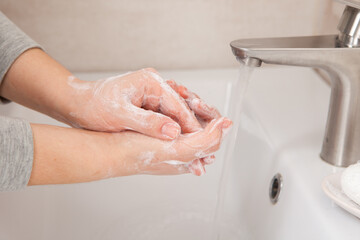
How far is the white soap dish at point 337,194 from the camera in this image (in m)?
0.60

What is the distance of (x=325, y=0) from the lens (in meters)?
1.01

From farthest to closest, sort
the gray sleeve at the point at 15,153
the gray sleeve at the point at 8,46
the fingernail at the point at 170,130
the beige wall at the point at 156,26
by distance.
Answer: the beige wall at the point at 156,26
the gray sleeve at the point at 8,46
the fingernail at the point at 170,130
the gray sleeve at the point at 15,153

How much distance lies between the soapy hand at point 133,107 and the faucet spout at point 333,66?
0.12 metres

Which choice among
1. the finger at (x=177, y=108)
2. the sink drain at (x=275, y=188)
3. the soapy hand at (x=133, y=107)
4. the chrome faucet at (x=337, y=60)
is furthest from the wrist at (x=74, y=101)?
the sink drain at (x=275, y=188)

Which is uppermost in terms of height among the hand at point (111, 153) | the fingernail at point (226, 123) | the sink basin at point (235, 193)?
the fingernail at point (226, 123)

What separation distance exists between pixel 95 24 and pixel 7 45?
0.94 ft

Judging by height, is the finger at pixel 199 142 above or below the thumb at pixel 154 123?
below

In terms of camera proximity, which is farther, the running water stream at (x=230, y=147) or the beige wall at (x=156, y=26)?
the beige wall at (x=156, y=26)

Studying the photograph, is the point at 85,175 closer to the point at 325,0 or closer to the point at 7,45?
the point at 7,45

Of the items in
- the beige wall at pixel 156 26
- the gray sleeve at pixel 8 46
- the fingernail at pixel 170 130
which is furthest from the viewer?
the beige wall at pixel 156 26

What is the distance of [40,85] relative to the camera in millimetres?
708

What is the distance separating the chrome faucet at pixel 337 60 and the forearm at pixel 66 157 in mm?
237

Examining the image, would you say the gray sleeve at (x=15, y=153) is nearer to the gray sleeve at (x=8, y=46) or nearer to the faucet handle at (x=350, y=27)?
the gray sleeve at (x=8, y=46)

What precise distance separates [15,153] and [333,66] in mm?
439
